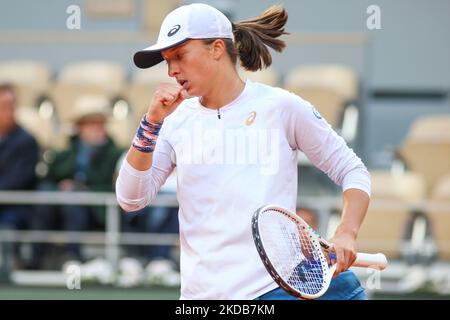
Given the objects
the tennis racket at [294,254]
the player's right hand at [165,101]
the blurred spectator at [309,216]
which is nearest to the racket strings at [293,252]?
the tennis racket at [294,254]

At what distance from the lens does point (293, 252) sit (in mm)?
3268

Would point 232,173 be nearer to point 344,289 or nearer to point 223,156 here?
point 223,156

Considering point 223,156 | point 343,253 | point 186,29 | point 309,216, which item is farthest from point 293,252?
point 309,216

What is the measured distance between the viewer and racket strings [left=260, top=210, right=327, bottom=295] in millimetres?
3160

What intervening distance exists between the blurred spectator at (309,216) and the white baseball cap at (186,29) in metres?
3.46

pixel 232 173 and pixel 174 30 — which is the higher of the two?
pixel 174 30

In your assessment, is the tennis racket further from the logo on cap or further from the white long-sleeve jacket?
the logo on cap

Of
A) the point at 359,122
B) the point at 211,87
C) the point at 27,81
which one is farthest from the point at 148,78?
the point at 211,87

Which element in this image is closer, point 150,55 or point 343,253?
point 343,253

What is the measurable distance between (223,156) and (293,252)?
346mm

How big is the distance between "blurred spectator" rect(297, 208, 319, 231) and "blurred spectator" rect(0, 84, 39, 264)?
171 centimetres

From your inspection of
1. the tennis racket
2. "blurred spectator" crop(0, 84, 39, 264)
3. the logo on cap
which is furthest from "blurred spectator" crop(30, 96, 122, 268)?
the tennis racket
